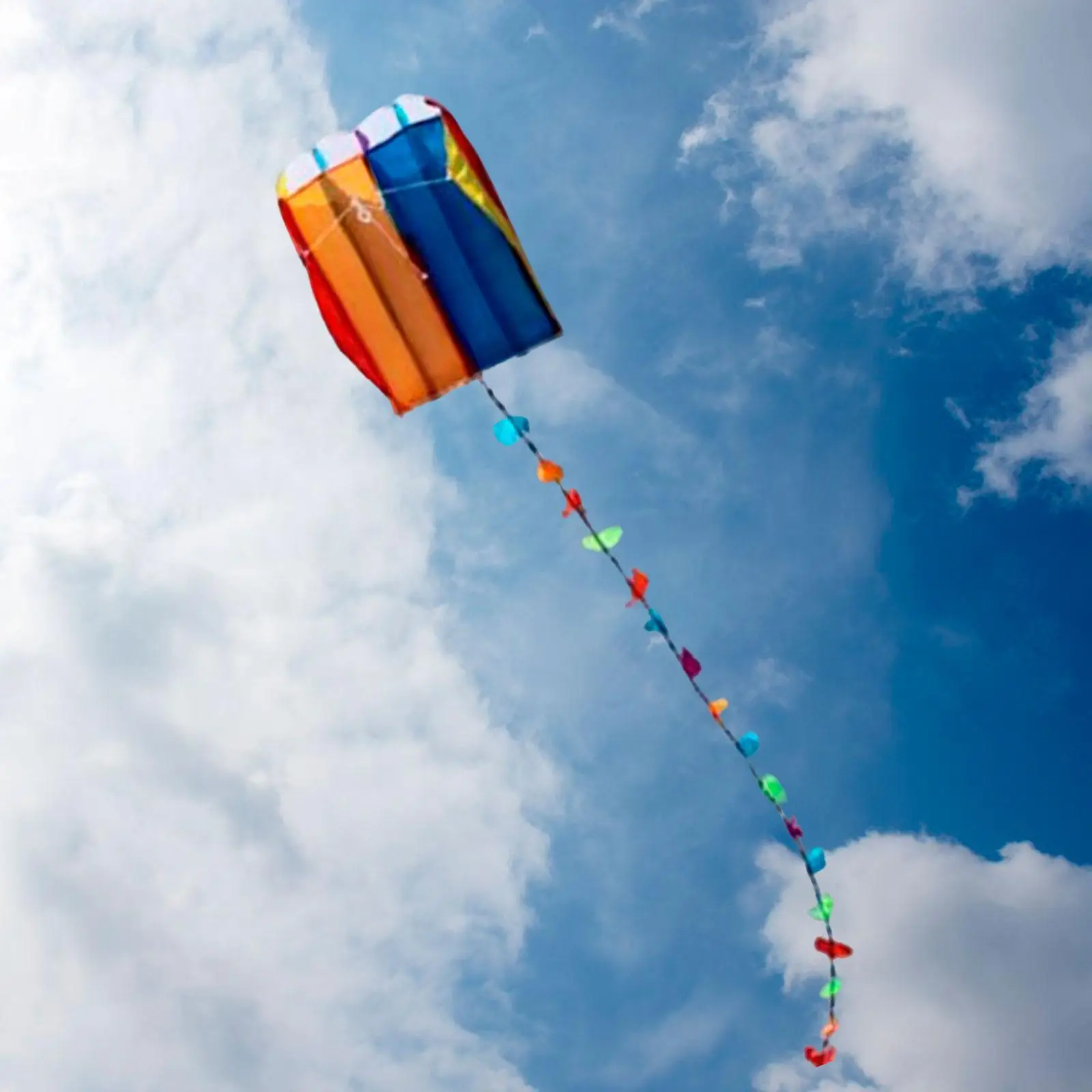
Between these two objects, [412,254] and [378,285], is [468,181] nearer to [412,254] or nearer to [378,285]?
[412,254]

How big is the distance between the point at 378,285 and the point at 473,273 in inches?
61.6

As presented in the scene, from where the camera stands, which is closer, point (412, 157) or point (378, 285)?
point (412, 157)

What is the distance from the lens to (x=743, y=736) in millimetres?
17750

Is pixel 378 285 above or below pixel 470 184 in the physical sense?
below

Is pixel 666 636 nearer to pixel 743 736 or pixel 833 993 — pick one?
pixel 743 736

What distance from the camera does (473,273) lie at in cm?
1634

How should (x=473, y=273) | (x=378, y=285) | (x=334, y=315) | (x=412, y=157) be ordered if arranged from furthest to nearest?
(x=334, y=315), (x=378, y=285), (x=473, y=273), (x=412, y=157)

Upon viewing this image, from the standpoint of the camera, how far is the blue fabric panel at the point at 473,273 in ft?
52.5

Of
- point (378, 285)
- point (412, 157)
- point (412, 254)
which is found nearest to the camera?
point (412, 157)

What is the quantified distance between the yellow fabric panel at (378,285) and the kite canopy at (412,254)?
16 millimetres

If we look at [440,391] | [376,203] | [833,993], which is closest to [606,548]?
[440,391]

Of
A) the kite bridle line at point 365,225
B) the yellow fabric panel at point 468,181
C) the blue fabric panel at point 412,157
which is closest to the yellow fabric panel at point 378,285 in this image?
the kite bridle line at point 365,225

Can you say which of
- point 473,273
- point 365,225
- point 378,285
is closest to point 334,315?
point 378,285

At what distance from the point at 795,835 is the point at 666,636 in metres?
4.56
